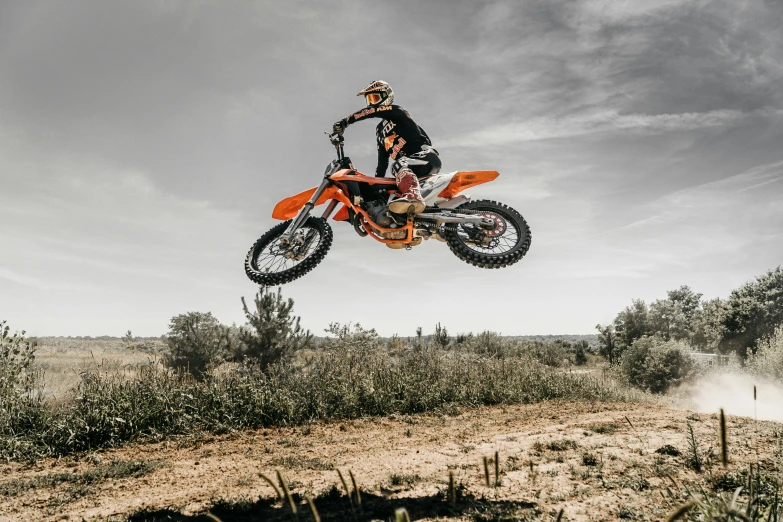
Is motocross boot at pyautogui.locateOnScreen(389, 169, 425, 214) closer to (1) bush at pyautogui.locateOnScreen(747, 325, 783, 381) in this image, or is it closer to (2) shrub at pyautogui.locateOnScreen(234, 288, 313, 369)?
(2) shrub at pyautogui.locateOnScreen(234, 288, 313, 369)

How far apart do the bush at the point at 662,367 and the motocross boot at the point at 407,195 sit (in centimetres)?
1980

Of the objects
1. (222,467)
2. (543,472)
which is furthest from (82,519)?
(543,472)

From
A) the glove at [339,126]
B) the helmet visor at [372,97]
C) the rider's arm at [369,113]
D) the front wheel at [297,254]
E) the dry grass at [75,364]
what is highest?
the helmet visor at [372,97]

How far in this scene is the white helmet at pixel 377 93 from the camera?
5008 millimetres

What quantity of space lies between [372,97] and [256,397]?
6.96 metres

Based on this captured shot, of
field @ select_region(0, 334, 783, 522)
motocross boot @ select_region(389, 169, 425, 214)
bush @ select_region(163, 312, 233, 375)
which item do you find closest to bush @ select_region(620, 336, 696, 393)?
field @ select_region(0, 334, 783, 522)

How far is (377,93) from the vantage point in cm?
502

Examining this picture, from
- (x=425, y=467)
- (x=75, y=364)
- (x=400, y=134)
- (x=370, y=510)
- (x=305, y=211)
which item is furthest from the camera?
(x=75, y=364)

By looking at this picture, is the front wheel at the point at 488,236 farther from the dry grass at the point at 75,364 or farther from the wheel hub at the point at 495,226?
the dry grass at the point at 75,364

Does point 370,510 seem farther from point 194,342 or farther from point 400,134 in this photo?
point 194,342

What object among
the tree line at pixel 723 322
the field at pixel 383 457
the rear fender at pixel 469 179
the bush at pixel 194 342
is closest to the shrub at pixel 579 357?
the tree line at pixel 723 322

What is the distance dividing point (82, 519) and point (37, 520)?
1.87 feet

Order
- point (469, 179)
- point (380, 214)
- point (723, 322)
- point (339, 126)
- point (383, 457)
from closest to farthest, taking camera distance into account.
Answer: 1. point (339, 126)
2. point (380, 214)
3. point (469, 179)
4. point (383, 457)
5. point (723, 322)

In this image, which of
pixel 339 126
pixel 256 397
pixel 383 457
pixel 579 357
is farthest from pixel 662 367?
pixel 339 126
